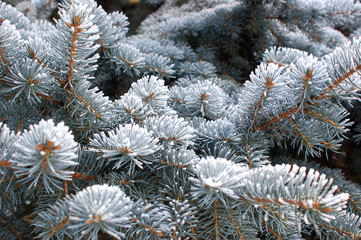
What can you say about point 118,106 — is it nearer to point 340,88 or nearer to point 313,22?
point 340,88

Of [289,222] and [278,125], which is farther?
[278,125]

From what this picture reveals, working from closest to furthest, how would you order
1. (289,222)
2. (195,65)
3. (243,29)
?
1. (289,222)
2. (195,65)
3. (243,29)

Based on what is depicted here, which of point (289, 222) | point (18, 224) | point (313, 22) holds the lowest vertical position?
point (18, 224)

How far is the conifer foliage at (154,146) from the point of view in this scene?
0.46 m

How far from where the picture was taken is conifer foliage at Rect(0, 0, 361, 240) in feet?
1.51

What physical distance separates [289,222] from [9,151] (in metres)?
0.52

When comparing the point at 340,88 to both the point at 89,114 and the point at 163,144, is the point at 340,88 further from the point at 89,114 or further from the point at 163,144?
the point at 89,114

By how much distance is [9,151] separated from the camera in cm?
49

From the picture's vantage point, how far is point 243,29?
4.27ft

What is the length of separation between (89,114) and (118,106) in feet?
0.23

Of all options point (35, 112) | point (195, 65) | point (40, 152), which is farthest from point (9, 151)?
point (195, 65)

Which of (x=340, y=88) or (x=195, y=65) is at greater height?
(x=340, y=88)

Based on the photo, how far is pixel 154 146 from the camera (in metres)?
0.54

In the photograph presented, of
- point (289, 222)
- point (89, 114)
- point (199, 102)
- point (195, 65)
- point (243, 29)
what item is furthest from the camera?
point (243, 29)
